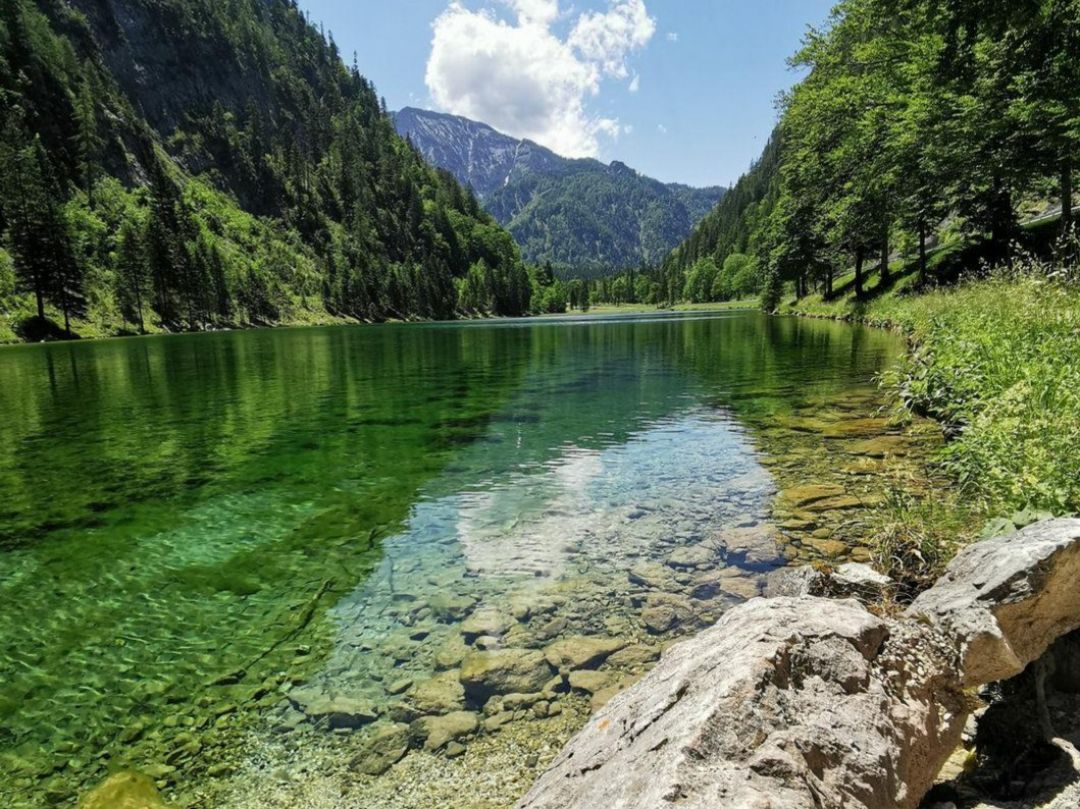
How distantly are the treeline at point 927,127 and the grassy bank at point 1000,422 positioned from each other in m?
6.40

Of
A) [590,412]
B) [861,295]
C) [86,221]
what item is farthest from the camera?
[86,221]

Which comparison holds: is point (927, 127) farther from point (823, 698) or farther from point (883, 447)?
point (823, 698)

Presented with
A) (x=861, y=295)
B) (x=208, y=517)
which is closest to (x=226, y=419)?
(x=208, y=517)

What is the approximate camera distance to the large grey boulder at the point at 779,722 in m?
2.69

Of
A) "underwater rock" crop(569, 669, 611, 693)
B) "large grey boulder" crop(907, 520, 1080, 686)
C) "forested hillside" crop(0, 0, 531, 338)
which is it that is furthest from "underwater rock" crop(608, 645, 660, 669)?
"forested hillside" crop(0, 0, 531, 338)

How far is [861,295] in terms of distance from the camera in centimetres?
5816

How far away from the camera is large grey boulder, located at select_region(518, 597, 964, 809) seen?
2.69 meters

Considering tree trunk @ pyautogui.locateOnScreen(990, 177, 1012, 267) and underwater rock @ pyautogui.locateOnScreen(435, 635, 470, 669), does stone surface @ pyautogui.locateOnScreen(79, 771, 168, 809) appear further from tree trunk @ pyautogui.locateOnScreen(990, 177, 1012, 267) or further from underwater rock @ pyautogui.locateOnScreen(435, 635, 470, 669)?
tree trunk @ pyautogui.locateOnScreen(990, 177, 1012, 267)

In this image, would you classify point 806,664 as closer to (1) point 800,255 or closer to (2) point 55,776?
(2) point 55,776

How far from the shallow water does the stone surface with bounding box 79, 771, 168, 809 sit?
0.24 metres

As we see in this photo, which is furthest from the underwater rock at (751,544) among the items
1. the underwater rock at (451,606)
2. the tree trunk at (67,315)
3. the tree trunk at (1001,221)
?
the tree trunk at (67,315)

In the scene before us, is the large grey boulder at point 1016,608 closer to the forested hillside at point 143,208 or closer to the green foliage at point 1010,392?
the green foliage at point 1010,392

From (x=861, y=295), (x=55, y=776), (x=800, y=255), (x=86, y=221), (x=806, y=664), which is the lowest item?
(x=55, y=776)

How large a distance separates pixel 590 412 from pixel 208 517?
12666 millimetres
